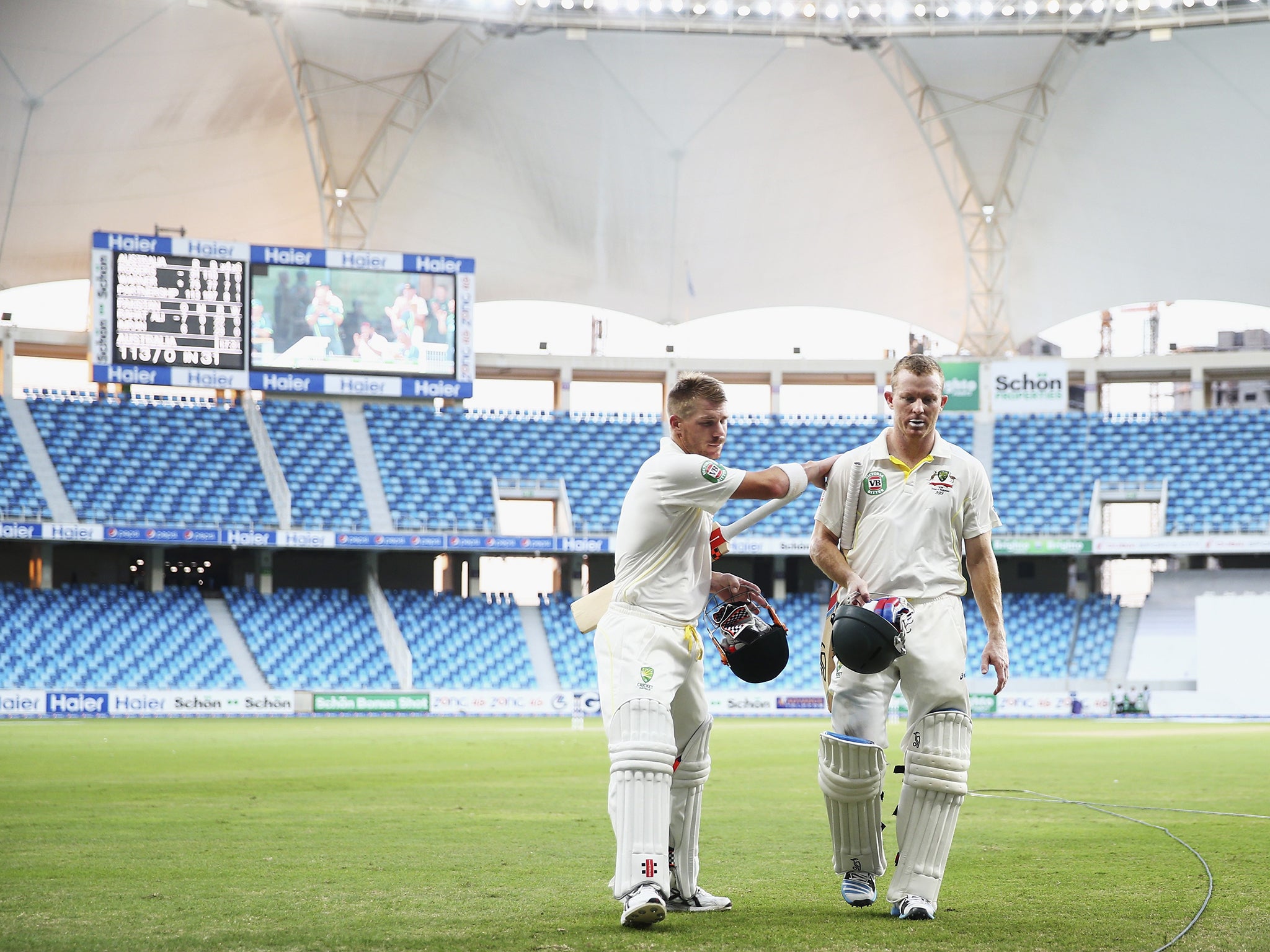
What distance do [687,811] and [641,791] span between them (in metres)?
0.68

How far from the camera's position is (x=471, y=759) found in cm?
2012

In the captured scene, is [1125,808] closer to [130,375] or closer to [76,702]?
[76,702]

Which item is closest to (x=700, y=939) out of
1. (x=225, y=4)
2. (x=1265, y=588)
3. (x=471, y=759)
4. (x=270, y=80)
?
(x=471, y=759)

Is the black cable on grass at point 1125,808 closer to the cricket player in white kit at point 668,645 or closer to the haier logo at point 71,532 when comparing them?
the cricket player in white kit at point 668,645

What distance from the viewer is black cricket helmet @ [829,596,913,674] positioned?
20.8 feet

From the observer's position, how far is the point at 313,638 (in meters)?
40.7

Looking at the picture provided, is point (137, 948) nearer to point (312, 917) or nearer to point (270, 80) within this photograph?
point (312, 917)

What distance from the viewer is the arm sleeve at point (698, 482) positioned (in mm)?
6441

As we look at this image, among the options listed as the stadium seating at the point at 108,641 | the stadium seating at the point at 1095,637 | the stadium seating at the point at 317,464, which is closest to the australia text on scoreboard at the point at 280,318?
the stadium seating at the point at 317,464

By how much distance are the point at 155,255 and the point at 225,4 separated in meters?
7.60

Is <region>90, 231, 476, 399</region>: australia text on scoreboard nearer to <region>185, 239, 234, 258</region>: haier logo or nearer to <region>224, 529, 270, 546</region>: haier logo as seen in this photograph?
<region>185, 239, 234, 258</region>: haier logo

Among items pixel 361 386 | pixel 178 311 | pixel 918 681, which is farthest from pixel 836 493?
pixel 361 386

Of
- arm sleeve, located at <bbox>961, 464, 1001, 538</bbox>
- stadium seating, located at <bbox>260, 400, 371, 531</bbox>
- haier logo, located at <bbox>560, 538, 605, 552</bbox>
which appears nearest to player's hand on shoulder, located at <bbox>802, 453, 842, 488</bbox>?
arm sleeve, located at <bbox>961, 464, 1001, 538</bbox>

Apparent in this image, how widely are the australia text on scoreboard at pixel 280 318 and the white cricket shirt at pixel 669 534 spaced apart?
35.9 m
